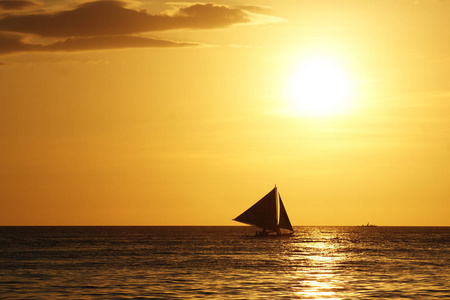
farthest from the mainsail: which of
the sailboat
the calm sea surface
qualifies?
the calm sea surface

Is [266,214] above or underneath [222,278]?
above

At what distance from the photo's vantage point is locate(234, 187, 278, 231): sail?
143m

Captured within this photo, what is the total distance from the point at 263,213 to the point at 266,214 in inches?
40.0

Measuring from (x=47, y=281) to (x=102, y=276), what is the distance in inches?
222

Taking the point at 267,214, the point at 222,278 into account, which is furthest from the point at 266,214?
the point at 222,278

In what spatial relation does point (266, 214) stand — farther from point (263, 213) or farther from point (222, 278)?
point (222, 278)

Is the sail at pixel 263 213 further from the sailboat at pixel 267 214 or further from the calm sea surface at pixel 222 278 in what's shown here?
the calm sea surface at pixel 222 278

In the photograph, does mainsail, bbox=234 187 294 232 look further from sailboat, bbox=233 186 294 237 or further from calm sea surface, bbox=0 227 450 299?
calm sea surface, bbox=0 227 450 299

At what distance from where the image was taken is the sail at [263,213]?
14262 centimetres

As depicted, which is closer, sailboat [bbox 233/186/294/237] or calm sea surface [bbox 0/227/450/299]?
calm sea surface [bbox 0/227/450/299]

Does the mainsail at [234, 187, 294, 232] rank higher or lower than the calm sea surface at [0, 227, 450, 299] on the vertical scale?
higher

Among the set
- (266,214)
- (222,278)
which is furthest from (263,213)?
(222,278)

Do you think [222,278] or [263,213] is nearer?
[222,278]

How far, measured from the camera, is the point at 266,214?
14588 cm
